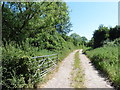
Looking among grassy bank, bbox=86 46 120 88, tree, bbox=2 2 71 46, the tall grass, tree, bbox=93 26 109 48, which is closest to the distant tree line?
tree, bbox=93 26 109 48

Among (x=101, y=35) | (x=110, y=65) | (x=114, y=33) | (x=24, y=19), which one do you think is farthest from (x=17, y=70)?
(x=101, y=35)

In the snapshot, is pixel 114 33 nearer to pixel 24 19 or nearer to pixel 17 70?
pixel 24 19

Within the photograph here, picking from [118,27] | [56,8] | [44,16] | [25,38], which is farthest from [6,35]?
[118,27]

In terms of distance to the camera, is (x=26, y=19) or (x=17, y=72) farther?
(x=26, y=19)

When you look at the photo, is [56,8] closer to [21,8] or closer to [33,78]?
[21,8]

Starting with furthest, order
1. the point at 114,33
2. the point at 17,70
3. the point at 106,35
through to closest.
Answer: the point at 106,35, the point at 114,33, the point at 17,70

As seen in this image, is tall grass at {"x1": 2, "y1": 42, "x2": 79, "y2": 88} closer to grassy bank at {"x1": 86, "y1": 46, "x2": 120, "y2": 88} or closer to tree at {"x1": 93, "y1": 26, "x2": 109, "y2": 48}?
grassy bank at {"x1": 86, "y1": 46, "x2": 120, "y2": 88}

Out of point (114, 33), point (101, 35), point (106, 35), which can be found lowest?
point (106, 35)

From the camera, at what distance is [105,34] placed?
3198cm

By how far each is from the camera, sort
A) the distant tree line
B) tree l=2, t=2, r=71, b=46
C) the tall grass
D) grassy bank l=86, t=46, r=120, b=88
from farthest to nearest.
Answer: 1. the distant tree line
2. tree l=2, t=2, r=71, b=46
3. grassy bank l=86, t=46, r=120, b=88
4. the tall grass

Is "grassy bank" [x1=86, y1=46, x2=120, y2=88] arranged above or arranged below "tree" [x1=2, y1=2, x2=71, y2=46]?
below

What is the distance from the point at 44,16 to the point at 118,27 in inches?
816

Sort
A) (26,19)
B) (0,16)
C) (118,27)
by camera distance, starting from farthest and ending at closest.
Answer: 1. (118,27)
2. (26,19)
3. (0,16)

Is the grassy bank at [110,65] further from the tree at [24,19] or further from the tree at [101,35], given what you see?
the tree at [101,35]
